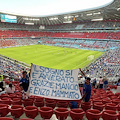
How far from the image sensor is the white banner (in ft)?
17.8

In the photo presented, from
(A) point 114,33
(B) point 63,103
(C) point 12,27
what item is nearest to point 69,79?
(B) point 63,103

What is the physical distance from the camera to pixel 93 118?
4363mm

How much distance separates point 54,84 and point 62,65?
889 inches

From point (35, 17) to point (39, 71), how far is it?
2990 inches

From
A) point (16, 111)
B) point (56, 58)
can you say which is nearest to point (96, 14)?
point (56, 58)

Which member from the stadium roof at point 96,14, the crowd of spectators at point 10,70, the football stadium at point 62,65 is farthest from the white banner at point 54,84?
the stadium roof at point 96,14

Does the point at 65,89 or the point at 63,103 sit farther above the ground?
the point at 65,89

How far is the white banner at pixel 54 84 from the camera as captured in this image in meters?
5.43

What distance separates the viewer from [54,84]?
5688 mm

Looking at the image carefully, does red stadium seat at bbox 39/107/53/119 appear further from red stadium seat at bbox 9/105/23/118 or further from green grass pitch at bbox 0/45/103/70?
green grass pitch at bbox 0/45/103/70

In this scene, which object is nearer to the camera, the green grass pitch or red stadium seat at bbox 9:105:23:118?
red stadium seat at bbox 9:105:23:118

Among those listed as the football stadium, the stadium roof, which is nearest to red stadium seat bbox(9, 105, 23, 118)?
the football stadium

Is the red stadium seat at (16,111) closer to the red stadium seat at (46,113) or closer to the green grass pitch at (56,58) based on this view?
the red stadium seat at (46,113)

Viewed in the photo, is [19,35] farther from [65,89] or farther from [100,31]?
[65,89]
